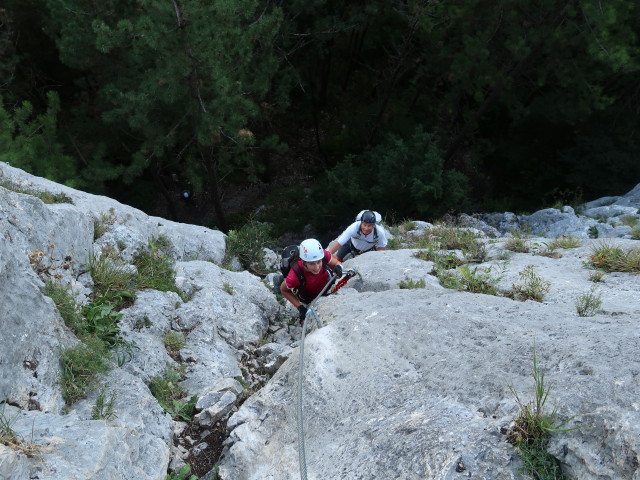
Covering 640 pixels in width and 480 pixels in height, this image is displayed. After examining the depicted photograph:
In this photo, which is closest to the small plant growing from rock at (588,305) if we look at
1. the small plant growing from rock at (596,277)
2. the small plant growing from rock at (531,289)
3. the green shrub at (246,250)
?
the small plant growing from rock at (531,289)

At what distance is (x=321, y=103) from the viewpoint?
20.6 metres

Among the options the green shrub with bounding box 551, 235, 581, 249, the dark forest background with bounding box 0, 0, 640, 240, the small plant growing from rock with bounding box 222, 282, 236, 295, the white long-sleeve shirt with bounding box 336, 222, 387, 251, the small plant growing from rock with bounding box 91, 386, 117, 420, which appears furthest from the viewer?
the dark forest background with bounding box 0, 0, 640, 240

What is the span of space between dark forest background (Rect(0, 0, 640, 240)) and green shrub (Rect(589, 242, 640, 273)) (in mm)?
6141

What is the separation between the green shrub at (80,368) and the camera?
162 inches

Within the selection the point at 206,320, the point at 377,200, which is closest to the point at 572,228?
the point at 377,200

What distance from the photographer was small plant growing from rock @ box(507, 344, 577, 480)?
3113 mm

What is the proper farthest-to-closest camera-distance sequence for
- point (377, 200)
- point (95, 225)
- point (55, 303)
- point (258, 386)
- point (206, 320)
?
point (377, 200), point (95, 225), point (206, 320), point (258, 386), point (55, 303)

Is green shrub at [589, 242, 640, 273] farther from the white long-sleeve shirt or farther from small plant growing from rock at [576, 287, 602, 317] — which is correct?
the white long-sleeve shirt

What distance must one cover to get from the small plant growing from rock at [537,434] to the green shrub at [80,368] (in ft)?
9.67

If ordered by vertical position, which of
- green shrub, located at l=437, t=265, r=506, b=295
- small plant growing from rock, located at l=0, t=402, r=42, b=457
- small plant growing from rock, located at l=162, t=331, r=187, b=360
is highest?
small plant growing from rock, located at l=0, t=402, r=42, b=457

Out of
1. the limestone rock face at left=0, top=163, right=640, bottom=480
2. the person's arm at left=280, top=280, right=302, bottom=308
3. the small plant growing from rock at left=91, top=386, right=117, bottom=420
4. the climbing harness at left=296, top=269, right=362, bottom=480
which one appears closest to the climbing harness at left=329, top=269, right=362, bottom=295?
the climbing harness at left=296, top=269, right=362, bottom=480

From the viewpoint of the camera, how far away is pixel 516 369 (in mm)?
3766

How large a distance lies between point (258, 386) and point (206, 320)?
1.07 m

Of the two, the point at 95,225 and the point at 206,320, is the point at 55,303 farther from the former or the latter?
the point at 95,225
